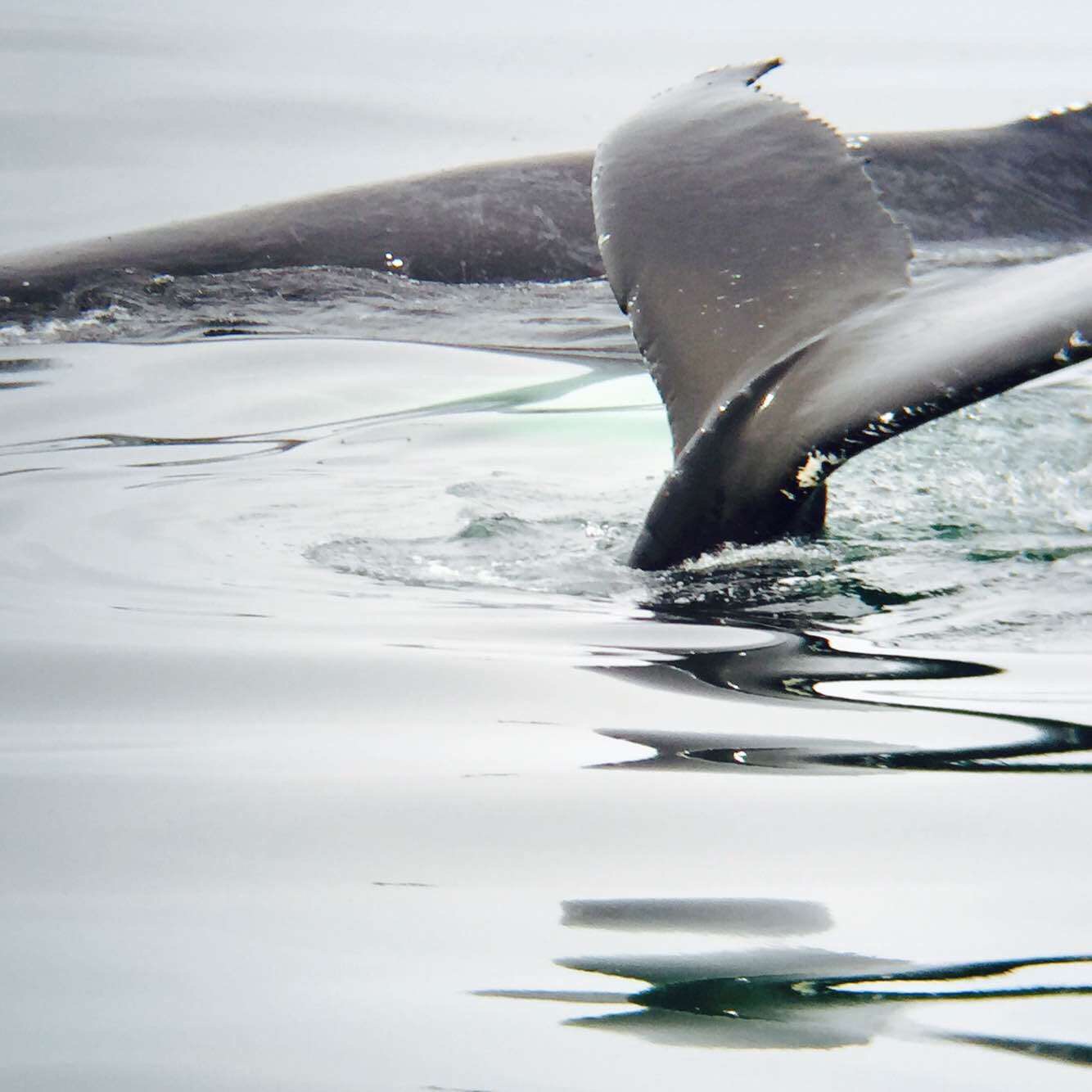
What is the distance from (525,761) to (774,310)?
1084 millimetres

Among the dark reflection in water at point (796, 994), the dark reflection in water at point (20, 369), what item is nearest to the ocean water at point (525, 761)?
the dark reflection in water at point (796, 994)

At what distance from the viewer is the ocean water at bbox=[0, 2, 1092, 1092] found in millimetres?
1279

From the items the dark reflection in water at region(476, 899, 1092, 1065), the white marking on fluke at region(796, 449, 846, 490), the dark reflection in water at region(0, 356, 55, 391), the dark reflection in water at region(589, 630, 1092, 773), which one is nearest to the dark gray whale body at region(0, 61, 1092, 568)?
the white marking on fluke at region(796, 449, 846, 490)

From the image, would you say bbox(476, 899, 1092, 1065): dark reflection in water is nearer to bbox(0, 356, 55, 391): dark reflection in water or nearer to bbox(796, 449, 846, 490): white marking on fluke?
bbox(796, 449, 846, 490): white marking on fluke

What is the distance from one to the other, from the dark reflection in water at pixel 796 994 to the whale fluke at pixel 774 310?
929 millimetres

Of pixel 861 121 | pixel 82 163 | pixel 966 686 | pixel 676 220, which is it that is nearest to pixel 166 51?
pixel 82 163

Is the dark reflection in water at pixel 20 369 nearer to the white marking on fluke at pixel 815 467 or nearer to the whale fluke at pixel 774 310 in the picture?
the whale fluke at pixel 774 310

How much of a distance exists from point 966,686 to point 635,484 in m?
1.55

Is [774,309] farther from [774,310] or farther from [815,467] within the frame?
[815,467]

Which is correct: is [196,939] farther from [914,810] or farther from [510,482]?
[510,482]

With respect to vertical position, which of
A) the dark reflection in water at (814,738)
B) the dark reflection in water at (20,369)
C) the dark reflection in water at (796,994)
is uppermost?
the dark reflection in water at (20,369)

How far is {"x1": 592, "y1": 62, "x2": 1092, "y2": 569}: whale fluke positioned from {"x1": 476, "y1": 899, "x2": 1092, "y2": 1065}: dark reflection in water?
0.93 metres

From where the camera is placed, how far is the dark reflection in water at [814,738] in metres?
1.83

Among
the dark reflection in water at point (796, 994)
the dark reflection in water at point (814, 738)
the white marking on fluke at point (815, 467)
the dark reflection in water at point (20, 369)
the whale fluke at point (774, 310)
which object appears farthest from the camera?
the dark reflection in water at point (20, 369)
